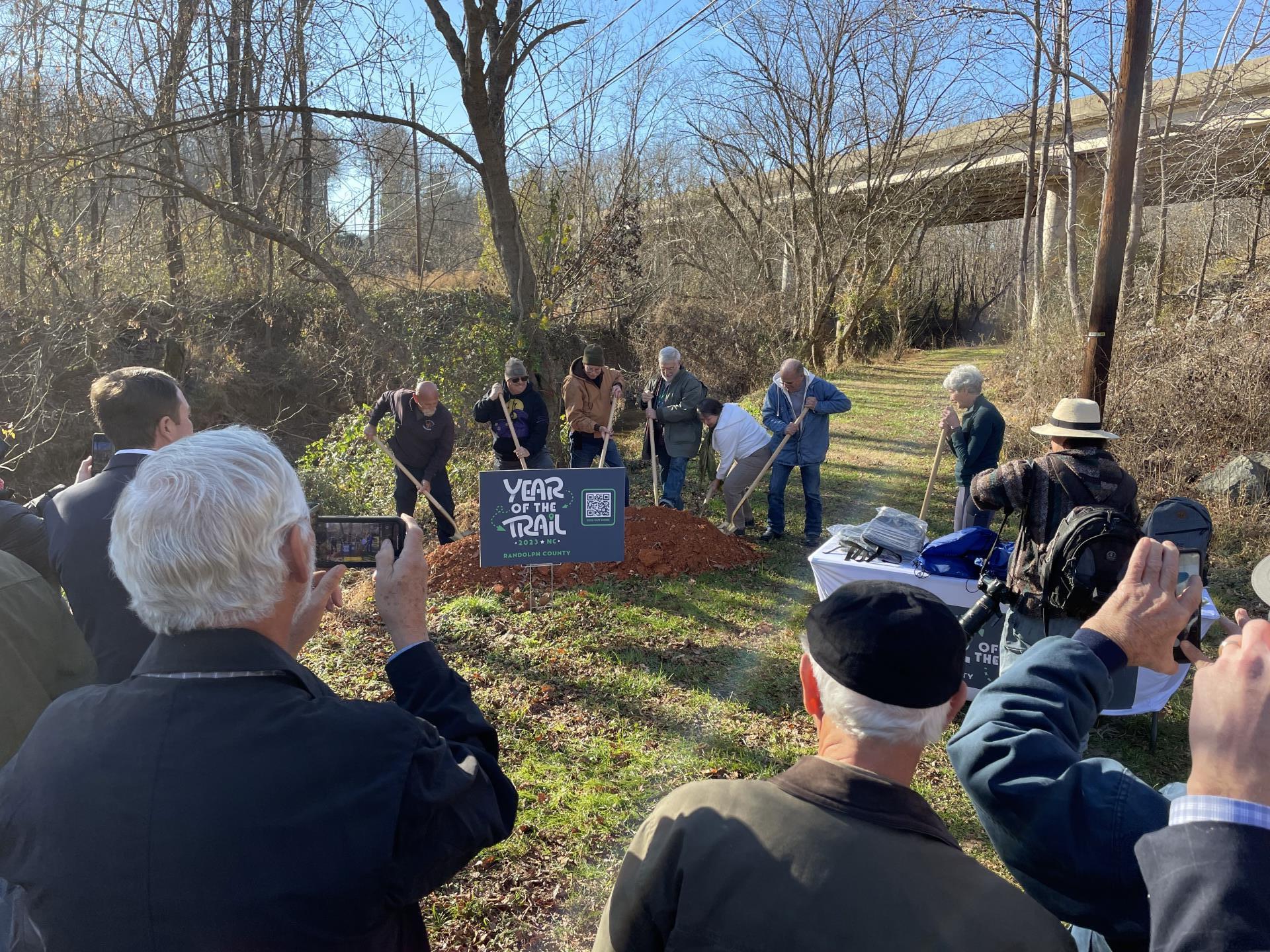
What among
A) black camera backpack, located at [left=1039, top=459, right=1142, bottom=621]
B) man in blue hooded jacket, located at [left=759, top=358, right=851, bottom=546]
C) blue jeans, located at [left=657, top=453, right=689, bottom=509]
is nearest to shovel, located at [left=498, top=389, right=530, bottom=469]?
blue jeans, located at [left=657, top=453, right=689, bottom=509]

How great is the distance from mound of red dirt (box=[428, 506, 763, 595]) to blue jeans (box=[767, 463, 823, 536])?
Result: 56cm

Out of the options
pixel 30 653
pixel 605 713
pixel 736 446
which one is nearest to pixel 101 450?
pixel 30 653

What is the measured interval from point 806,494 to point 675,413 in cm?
178

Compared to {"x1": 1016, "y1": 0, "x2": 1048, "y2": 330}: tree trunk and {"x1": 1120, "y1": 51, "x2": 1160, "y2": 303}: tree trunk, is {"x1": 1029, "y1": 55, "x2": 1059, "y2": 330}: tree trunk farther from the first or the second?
{"x1": 1120, "y1": 51, "x2": 1160, "y2": 303}: tree trunk

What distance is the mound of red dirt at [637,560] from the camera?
7.33 m

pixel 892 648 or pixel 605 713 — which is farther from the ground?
pixel 892 648

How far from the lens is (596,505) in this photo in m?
6.11

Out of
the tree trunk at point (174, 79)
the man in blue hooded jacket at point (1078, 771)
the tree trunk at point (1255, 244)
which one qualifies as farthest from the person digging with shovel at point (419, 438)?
the tree trunk at point (1255, 244)

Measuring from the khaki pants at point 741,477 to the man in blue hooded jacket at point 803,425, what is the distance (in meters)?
0.18

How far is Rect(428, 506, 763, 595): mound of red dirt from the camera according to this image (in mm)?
7328

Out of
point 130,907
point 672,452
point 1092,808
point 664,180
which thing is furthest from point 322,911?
point 664,180

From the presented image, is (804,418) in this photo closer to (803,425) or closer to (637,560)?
(803,425)

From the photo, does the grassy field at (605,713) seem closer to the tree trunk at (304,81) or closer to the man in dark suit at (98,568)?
the man in dark suit at (98,568)

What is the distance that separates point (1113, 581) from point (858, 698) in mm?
2637
